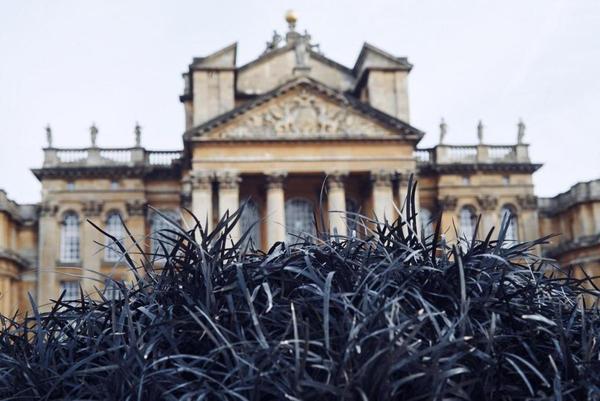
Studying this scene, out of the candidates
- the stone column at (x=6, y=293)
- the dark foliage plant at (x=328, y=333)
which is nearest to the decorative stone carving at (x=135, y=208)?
the stone column at (x=6, y=293)

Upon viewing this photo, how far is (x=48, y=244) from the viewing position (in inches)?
1778

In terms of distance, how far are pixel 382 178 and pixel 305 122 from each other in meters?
4.20

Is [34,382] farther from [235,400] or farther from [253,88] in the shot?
[253,88]

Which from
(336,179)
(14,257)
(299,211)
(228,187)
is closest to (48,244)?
(14,257)

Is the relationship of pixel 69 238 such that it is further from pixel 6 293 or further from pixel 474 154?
pixel 474 154

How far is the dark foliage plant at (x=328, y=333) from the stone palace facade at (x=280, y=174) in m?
33.2

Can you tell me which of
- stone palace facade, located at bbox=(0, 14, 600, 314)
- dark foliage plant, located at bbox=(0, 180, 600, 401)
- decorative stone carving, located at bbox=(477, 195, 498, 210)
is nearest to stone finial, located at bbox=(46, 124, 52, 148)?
stone palace facade, located at bbox=(0, 14, 600, 314)

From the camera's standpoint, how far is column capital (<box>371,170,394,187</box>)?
41.0m

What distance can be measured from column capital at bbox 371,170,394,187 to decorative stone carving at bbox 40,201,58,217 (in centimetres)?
1567

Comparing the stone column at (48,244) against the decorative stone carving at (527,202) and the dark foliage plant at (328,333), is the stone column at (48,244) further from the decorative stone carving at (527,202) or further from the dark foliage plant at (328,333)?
the dark foliage plant at (328,333)

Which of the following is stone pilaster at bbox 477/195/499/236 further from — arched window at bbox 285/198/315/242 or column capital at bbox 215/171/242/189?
Answer: column capital at bbox 215/171/242/189

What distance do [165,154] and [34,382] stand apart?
42.3m

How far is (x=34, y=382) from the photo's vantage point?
508 centimetres

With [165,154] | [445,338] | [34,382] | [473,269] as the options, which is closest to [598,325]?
[473,269]
